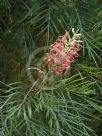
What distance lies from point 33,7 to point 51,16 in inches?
2.1

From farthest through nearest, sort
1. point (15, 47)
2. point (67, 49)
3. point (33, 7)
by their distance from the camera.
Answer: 1. point (15, 47)
2. point (33, 7)
3. point (67, 49)

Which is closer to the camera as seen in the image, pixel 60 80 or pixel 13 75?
pixel 60 80

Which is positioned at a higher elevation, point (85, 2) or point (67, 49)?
point (85, 2)

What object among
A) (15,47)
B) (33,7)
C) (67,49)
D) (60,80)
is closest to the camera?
(67,49)

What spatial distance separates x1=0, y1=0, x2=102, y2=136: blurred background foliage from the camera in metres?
0.99

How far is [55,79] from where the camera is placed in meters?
1.01

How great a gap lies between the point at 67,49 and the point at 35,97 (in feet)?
0.51

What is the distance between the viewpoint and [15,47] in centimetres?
126

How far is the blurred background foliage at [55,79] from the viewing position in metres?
0.99

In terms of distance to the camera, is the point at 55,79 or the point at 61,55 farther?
the point at 55,79

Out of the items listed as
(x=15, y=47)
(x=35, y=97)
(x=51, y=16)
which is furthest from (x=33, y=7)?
(x=35, y=97)

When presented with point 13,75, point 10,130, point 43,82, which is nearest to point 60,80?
point 43,82

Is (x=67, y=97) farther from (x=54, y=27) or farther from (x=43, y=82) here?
(x=54, y=27)

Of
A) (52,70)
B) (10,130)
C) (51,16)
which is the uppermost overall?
(51,16)
